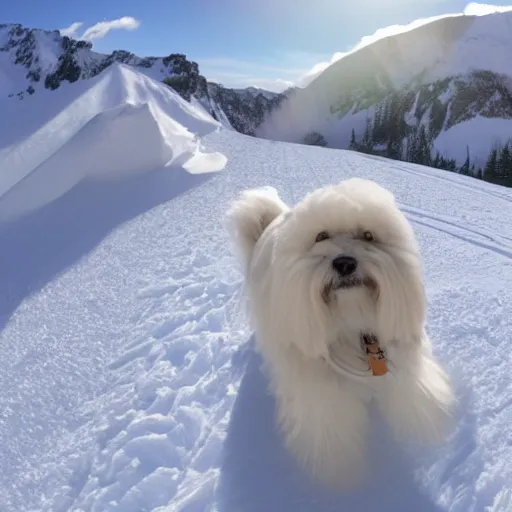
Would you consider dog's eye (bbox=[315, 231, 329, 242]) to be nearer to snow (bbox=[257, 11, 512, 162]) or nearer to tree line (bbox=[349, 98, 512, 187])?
tree line (bbox=[349, 98, 512, 187])

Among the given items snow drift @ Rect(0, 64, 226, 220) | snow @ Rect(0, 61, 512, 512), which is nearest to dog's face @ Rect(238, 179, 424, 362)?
snow @ Rect(0, 61, 512, 512)

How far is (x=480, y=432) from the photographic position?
7.59 ft

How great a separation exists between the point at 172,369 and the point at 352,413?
56.0 inches

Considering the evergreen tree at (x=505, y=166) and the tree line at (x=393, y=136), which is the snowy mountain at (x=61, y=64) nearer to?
the tree line at (x=393, y=136)

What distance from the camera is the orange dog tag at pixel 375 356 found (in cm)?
211

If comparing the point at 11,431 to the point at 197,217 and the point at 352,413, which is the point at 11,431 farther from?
the point at 197,217

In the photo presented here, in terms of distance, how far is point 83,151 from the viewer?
25.0 ft

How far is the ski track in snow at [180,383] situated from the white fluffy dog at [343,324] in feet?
0.60

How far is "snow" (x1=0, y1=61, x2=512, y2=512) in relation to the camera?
7.36 ft

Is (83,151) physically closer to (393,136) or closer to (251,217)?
(251,217)

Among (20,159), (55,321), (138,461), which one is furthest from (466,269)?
(20,159)

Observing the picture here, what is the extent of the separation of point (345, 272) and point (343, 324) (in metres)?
0.31

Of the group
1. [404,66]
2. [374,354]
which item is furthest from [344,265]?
[404,66]

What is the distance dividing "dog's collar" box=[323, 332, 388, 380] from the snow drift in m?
5.64
